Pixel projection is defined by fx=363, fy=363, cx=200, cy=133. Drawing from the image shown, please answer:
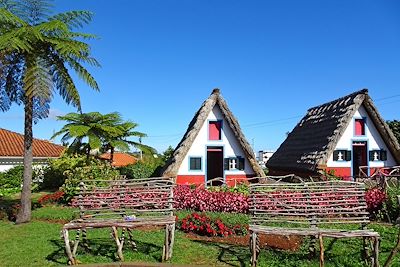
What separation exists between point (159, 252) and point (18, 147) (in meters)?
23.4

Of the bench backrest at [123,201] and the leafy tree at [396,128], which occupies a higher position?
the leafy tree at [396,128]

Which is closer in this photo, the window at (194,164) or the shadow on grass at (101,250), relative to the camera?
the shadow on grass at (101,250)

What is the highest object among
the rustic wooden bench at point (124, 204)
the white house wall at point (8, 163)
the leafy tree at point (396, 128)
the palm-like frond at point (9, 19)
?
the palm-like frond at point (9, 19)

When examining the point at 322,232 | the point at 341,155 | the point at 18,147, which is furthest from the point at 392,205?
the point at 18,147

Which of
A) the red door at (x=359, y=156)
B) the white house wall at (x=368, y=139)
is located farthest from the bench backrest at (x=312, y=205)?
the red door at (x=359, y=156)

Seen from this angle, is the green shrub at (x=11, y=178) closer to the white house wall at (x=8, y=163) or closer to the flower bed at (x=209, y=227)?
the white house wall at (x=8, y=163)

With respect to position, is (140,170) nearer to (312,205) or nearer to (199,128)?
(199,128)

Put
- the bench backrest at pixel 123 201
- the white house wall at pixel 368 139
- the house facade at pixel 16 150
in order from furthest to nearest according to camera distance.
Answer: the house facade at pixel 16 150, the white house wall at pixel 368 139, the bench backrest at pixel 123 201

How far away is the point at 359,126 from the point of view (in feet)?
59.7

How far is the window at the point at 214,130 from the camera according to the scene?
17.1 metres

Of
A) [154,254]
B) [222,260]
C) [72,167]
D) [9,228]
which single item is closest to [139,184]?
[154,254]

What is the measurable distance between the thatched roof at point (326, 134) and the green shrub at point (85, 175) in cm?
932

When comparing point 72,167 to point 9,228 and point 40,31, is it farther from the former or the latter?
point 40,31

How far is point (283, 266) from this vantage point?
6.21 m
